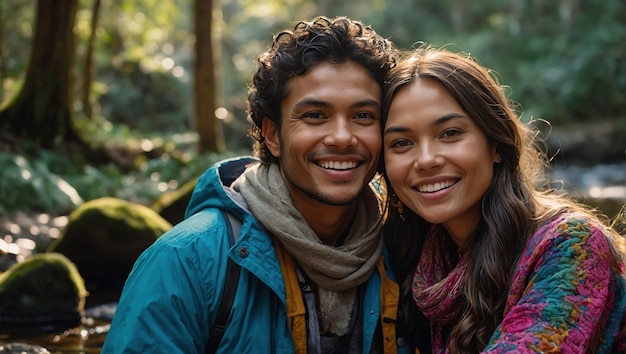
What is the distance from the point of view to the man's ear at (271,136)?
3.81m

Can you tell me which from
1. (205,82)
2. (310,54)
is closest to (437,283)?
(310,54)

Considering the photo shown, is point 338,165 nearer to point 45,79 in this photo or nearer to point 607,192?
point 45,79

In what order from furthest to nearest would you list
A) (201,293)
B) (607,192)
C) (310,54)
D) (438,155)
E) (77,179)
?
(607,192) < (77,179) < (310,54) < (438,155) < (201,293)

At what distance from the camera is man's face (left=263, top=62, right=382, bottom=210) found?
3.53m

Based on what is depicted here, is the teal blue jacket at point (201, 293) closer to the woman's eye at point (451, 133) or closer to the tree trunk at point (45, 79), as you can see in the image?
the woman's eye at point (451, 133)

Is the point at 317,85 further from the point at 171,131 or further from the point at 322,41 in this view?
the point at 171,131

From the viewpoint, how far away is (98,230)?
7934mm

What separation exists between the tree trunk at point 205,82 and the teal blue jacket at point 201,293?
455 inches

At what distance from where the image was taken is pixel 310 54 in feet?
11.9

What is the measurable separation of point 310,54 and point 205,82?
11.4 meters

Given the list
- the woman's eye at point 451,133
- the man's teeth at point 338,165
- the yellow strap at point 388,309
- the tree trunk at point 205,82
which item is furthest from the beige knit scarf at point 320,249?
the tree trunk at point 205,82

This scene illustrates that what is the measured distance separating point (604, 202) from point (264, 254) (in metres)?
12.7

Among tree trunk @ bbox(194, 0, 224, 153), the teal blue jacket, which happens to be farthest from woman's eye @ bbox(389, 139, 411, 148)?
tree trunk @ bbox(194, 0, 224, 153)

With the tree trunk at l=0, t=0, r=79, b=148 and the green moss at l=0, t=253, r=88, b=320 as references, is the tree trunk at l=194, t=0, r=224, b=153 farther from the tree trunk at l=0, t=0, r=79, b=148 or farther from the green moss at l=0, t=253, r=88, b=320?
the green moss at l=0, t=253, r=88, b=320
